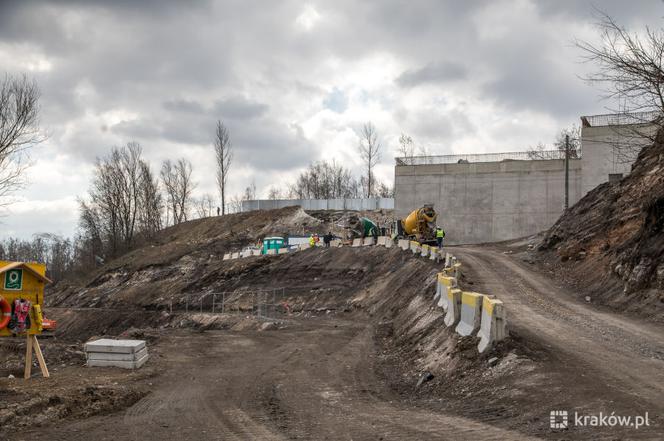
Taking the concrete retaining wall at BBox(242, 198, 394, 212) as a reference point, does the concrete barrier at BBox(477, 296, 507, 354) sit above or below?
below

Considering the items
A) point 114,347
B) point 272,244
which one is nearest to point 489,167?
point 272,244

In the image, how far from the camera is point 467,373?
12.1 metres

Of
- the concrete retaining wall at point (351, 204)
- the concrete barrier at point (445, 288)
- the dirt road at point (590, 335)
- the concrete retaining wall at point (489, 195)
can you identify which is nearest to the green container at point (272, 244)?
the concrete retaining wall at point (489, 195)

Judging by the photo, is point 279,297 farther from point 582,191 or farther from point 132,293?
point 582,191

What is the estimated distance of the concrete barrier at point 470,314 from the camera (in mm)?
13609

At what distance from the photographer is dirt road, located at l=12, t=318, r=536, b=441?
952cm

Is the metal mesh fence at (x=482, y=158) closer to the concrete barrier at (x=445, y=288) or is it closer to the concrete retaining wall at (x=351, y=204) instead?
the concrete retaining wall at (x=351, y=204)

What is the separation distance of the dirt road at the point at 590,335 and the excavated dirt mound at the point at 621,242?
1.34m

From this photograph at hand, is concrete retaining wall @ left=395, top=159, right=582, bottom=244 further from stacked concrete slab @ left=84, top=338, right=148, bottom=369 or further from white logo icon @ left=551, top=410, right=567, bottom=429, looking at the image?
white logo icon @ left=551, top=410, right=567, bottom=429

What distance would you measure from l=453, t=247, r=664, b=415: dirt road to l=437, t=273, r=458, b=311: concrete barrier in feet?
5.82

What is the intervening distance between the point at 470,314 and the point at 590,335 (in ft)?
9.15

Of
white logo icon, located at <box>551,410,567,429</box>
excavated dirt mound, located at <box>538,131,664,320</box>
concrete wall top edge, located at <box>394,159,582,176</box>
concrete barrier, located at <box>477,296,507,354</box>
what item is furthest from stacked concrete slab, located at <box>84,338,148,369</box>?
concrete wall top edge, located at <box>394,159,582,176</box>

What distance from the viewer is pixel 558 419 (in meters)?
8.53

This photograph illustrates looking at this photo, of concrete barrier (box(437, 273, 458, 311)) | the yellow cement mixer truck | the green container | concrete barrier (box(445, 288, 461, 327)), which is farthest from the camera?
the green container
